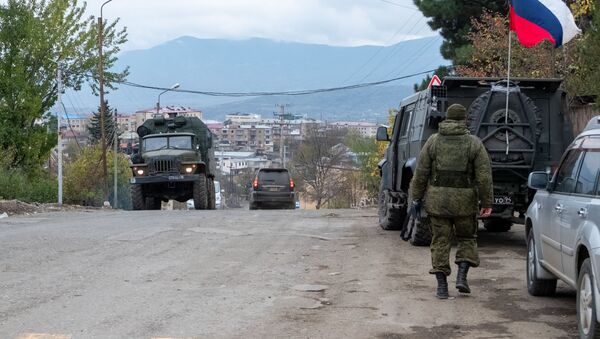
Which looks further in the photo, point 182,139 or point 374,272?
point 182,139

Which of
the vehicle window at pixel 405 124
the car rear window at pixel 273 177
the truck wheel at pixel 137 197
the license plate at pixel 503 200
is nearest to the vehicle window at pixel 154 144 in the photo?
the truck wheel at pixel 137 197

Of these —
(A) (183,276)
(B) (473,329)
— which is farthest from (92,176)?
(B) (473,329)

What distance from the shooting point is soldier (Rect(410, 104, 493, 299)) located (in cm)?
815

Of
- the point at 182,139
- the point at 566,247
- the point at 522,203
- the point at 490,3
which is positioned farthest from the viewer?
the point at 490,3

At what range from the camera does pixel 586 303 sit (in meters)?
6.05

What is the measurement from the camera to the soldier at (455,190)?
815 cm

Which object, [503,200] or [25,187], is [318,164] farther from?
[503,200]

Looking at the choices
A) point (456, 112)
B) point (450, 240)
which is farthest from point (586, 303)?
point (456, 112)

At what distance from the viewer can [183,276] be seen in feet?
30.8

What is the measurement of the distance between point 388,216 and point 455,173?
21.3ft

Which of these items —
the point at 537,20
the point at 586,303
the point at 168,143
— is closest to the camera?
the point at 586,303

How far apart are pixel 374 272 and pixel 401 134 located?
4.76 metres

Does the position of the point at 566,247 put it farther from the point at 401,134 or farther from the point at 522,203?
the point at 401,134

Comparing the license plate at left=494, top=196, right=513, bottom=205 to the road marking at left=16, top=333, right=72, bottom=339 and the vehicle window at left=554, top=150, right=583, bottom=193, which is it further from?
the road marking at left=16, top=333, right=72, bottom=339
